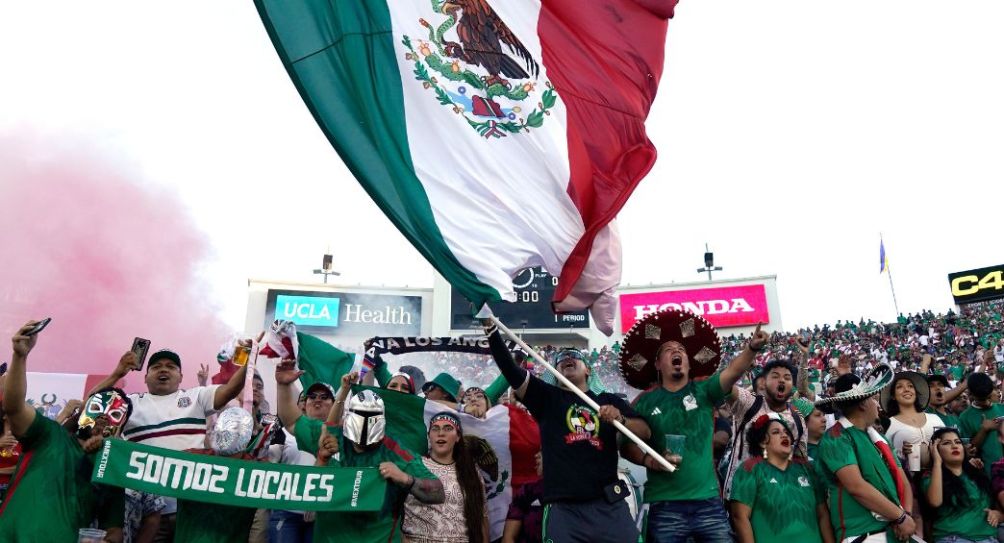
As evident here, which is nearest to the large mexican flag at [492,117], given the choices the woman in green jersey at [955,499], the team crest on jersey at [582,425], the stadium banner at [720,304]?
the team crest on jersey at [582,425]

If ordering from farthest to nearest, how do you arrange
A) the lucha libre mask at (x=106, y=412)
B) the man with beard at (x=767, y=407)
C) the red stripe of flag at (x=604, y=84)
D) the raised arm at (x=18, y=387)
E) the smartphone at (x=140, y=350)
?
the red stripe of flag at (x=604, y=84)
the man with beard at (x=767, y=407)
the smartphone at (x=140, y=350)
the lucha libre mask at (x=106, y=412)
the raised arm at (x=18, y=387)

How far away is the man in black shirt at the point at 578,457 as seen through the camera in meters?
4.93

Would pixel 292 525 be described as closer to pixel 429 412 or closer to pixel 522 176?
pixel 429 412

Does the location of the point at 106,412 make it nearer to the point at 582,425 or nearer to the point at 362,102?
the point at 362,102

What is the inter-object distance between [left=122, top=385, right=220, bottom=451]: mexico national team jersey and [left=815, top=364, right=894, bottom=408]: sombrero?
15.4ft

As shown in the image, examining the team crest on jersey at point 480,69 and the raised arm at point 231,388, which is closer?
the raised arm at point 231,388

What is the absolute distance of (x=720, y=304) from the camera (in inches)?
1813

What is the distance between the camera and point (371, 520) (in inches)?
195

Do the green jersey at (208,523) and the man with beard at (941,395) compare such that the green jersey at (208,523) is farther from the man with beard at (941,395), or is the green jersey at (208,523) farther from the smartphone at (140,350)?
the man with beard at (941,395)

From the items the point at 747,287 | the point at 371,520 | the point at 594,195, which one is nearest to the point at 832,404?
the point at 594,195

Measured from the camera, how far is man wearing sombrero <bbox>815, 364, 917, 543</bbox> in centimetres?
506

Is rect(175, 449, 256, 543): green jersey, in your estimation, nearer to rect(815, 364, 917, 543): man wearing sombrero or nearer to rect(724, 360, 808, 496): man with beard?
rect(724, 360, 808, 496): man with beard

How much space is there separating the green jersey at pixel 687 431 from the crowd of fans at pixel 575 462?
11 mm

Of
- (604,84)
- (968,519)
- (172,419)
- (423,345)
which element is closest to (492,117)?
(604,84)
